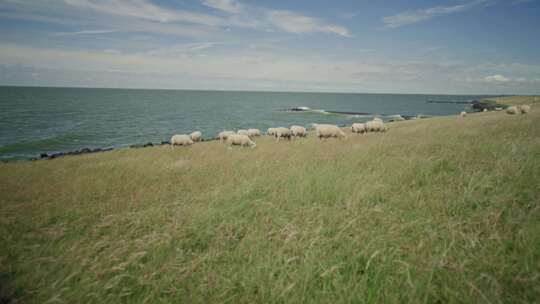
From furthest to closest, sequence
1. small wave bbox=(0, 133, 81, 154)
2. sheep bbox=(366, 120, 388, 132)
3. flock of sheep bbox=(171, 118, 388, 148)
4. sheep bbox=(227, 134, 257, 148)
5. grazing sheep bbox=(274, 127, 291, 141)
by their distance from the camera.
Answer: small wave bbox=(0, 133, 81, 154)
sheep bbox=(366, 120, 388, 132)
grazing sheep bbox=(274, 127, 291, 141)
flock of sheep bbox=(171, 118, 388, 148)
sheep bbox=(227, 134, 257, 148)

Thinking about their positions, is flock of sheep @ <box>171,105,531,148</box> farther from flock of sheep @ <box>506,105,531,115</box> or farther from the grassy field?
the grassy field

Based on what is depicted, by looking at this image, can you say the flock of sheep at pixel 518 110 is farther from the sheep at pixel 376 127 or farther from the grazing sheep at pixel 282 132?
the grazing sheep at pixel 282 132

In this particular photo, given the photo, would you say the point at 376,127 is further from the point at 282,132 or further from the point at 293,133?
the point at 282,132

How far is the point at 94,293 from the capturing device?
2332 mm

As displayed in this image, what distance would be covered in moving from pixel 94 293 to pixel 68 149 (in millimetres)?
37707

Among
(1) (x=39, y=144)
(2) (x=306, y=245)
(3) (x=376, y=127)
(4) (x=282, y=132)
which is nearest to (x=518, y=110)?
(3) (x=376, y=127)

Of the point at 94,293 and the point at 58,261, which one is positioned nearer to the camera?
the point at 94,293

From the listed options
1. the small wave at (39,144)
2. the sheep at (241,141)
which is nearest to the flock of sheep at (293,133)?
the sheep at (241,141)

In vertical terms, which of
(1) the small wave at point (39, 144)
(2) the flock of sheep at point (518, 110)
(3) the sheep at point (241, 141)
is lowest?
(1) the small wave at point (39, 144)

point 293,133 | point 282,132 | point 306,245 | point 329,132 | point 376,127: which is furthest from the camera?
point 293,133

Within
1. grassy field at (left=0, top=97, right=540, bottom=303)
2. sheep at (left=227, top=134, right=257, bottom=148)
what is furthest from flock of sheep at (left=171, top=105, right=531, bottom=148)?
grassy field at (left=0, top=97, right=540, bottom=303)

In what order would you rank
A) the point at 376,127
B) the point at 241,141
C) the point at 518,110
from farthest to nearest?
the point at 518,110 → the point at 376,127 → the point at 241,141

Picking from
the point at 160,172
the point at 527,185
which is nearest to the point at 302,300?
the point at 527,185

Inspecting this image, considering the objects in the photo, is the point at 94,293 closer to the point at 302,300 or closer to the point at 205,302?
the point at 205,302
